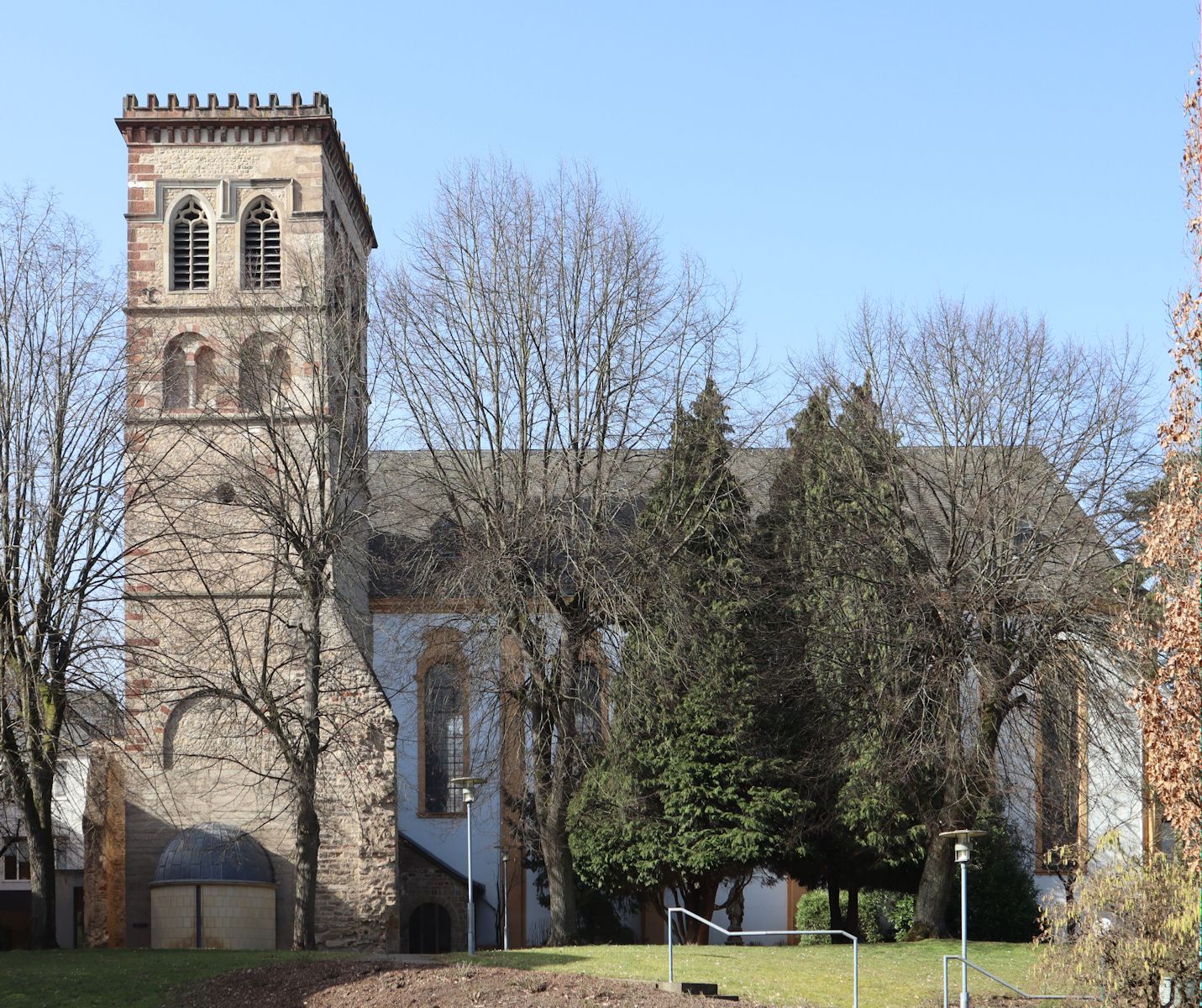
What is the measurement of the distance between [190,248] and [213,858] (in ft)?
41.4

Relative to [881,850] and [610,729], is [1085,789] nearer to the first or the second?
[881,850]

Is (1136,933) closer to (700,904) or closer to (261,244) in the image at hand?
(700,904)

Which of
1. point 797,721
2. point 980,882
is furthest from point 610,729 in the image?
point 980,882

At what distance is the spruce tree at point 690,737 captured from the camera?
29625 mm

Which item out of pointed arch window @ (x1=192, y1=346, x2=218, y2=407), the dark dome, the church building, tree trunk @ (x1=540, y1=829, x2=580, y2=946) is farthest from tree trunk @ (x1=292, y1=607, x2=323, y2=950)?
pointed arch window @ (x1=192, y1=346, x2=218, y2=407)

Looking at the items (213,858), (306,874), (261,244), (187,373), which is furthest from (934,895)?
(261,244)

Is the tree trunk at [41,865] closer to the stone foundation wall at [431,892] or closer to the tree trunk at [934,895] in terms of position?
the stone foundation wall at [431,892]

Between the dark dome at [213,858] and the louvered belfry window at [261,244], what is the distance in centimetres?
1127

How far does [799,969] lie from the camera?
73.7ft

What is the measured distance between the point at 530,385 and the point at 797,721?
8.59 m

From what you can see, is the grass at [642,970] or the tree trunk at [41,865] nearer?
the grass at [642,970]

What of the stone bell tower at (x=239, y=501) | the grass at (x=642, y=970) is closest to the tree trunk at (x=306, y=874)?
the stone bell tower at (x=239, y=501)

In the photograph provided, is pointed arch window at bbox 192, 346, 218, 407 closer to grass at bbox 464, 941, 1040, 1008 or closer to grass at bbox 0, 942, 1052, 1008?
grass at bbox 0, 942, 1052, 1008

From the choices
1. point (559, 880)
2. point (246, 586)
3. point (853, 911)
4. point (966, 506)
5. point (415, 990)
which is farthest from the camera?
point (853, 911)
